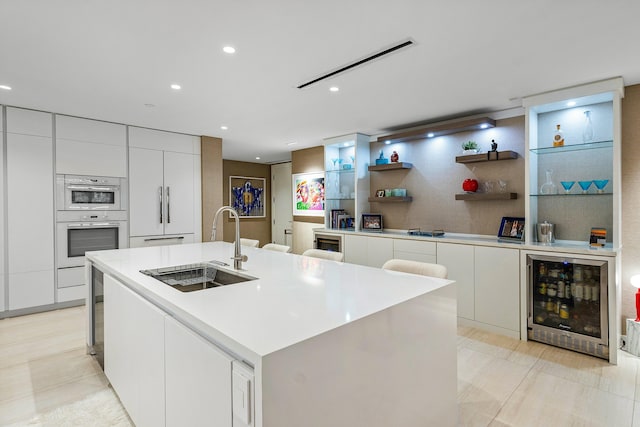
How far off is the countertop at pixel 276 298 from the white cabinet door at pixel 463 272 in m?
1.93

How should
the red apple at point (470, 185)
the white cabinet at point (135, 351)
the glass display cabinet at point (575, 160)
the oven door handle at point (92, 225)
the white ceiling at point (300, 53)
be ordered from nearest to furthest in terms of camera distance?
the white cabinet at point (135, 351)
the white ceiling at point (300, 53)
the glass display cabinet at point (575, 160)
the red apple at point (470, 185)
the oven door handle at point (92, 225)

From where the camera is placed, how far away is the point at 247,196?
7.82 m

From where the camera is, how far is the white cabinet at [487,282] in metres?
3.24

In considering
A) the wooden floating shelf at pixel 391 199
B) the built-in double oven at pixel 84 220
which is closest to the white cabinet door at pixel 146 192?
the built-in double oven at pixel 84 220

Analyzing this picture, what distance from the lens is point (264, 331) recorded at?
1049 mm

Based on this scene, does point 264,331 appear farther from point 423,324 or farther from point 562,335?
point 562,335

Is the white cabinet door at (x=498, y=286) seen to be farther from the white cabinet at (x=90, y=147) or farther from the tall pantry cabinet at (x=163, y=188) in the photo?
the white cabinet at (x=90, y=147)

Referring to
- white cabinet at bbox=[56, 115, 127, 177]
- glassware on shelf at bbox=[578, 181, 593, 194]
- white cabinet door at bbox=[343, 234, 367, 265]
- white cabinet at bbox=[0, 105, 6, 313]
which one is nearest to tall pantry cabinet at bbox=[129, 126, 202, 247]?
white cabinet at bbox=[56, 115, 127, 177]

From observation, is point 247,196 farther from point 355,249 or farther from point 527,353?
point 527,353

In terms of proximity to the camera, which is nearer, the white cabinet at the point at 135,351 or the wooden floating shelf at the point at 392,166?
the white cabinet at the point at 135,351

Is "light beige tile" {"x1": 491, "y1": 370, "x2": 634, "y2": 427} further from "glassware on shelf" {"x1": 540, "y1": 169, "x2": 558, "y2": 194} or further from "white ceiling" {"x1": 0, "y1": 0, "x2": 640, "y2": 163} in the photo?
"white ceiling" {"x1": 0, "y1": 0, "x2": 640, "y2": 163}

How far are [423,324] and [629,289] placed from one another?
2.80 metres

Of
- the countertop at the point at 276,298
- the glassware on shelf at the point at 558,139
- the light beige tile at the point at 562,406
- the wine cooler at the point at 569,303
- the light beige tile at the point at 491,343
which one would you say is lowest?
the light beige tile at the point at 562,406

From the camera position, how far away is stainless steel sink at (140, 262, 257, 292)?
6.89ft
